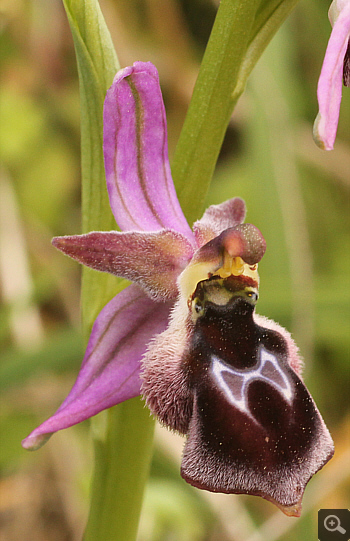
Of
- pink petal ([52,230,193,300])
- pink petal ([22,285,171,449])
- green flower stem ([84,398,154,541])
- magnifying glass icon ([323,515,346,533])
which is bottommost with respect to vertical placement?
magnifying glass icon ([323,515,346,533])

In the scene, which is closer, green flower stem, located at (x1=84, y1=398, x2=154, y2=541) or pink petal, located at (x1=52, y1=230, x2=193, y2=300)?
pink petal, located at (x1=52, y1=230, x2=193, y2=300)

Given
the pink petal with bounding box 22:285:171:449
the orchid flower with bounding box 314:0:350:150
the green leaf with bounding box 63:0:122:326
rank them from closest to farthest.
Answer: the orchid flower with bounding box 314:0:350:150 < the pink petal with bounding box 22:285:171:449 < the green leaf with bounding box 63:0:122:326

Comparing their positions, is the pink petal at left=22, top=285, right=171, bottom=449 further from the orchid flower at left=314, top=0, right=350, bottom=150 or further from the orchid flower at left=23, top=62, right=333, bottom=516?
the orchid flower at left=314, top=0, right=350, bottom=150

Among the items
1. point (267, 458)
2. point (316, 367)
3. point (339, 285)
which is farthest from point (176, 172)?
point (316, 367)

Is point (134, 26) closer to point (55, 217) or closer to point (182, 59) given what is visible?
point (182, 59)

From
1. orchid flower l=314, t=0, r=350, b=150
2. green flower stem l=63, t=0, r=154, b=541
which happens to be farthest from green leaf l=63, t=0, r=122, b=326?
orchid flower l=314, t=0, r=350, b=150

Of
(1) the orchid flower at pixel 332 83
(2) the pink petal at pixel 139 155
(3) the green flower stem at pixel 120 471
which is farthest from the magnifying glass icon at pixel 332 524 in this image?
(1) the orchid flower at pixel 332 83

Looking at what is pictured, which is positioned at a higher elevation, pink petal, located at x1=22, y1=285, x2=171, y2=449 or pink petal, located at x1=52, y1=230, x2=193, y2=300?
pink petal, located at x1=52, y1=230, x2=193, y2=300
